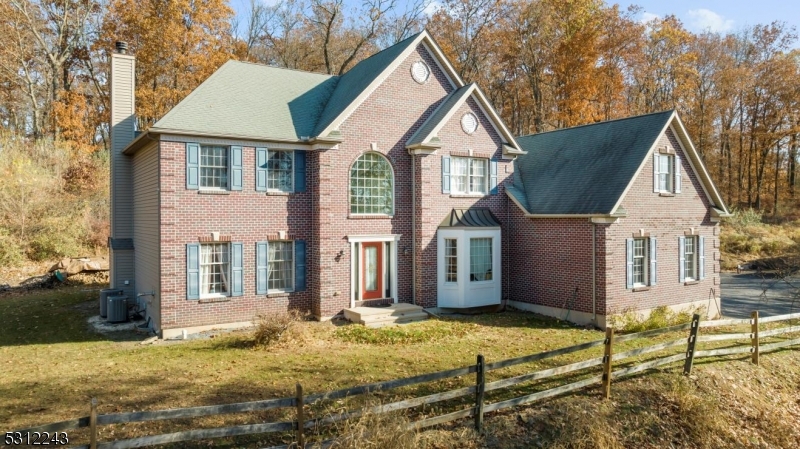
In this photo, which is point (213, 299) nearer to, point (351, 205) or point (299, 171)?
point (299, 171)

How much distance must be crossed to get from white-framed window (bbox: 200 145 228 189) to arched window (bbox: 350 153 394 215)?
417 cm

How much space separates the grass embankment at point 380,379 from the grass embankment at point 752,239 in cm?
2612

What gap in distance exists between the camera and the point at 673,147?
62.9 ft

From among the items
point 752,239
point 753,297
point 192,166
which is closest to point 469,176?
point 192,166

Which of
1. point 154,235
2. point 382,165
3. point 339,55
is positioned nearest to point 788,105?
point 339,55

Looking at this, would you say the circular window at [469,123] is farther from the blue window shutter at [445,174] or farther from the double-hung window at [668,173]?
the double-hung window at [668,173]

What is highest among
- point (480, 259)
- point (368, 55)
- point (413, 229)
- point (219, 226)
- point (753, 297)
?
point (368, 55)

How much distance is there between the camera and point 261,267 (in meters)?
16.4

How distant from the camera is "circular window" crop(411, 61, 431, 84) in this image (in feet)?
62.2

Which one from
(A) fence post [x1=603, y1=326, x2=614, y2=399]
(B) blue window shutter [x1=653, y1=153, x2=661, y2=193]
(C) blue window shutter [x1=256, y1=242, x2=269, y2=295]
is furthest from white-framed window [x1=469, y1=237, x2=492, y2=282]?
(A) fence post [x1=603, y1=326, x2=614, y2=399]

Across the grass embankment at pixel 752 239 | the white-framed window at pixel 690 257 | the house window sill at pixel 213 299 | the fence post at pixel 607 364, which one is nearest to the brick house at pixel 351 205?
the house window sill at pixel 213 299

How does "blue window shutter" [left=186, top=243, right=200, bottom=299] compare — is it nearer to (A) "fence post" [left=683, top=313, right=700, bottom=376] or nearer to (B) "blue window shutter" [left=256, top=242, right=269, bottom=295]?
(B) "blue window shutter" [left=256, top=242, right=269, bottom=295]

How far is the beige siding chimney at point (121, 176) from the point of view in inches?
766

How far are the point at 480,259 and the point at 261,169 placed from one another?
846 cm
